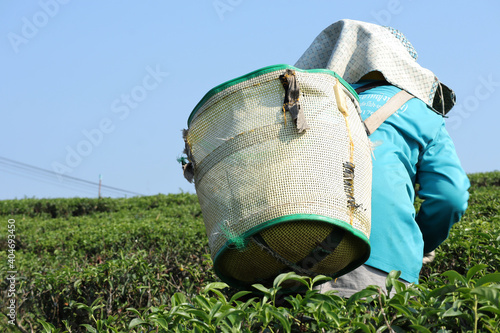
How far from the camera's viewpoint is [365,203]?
1.88 meters

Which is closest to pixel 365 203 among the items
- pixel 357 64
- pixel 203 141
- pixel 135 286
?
pixel 203 141

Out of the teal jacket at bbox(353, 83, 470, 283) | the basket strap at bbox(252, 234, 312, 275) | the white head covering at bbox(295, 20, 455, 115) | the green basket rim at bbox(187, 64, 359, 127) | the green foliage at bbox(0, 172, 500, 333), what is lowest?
the green foliage at bbox(0, 172, 500, 333)

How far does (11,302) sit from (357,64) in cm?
259

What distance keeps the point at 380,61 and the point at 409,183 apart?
639 mm

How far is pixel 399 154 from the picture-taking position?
251 cm

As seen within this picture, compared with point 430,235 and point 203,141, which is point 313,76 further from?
→ point 430,235

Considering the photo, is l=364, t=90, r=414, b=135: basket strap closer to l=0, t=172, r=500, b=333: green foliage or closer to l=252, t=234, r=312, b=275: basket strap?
l=0, t=172, r=500, b=333: green foliage

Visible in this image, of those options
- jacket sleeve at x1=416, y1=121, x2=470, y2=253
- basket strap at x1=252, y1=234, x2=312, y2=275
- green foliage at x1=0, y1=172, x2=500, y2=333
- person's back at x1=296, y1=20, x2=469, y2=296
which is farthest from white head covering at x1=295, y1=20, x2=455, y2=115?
basket strap at x1=252, y1=234, x2=312, y2=275

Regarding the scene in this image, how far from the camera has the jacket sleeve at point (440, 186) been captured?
260cm

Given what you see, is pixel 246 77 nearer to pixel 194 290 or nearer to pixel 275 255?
pixel 275 255

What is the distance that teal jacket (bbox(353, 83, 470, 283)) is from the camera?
235 cm

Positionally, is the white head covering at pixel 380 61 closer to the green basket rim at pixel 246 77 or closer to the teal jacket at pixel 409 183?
the teal jacket at pixel 409 183

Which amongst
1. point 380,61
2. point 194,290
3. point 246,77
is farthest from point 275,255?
point 194,290

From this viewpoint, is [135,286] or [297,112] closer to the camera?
[297,112]
